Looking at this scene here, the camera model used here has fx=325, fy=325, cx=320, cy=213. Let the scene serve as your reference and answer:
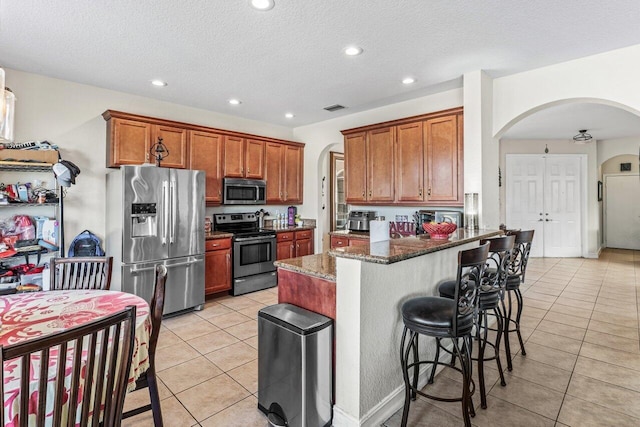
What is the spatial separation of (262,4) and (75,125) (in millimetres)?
2961

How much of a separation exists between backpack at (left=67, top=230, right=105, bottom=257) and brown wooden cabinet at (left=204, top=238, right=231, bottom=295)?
123 cm

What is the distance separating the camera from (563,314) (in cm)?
389

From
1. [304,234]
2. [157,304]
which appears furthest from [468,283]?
[304,234]

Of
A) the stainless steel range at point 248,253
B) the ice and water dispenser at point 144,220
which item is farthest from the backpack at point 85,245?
the stainless steel range at point 248,253

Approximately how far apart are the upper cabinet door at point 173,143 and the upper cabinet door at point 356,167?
7.75 ft

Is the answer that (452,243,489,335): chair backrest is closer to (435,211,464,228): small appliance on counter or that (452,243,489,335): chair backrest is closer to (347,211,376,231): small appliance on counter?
(435,211,464,228): small appliance on counter

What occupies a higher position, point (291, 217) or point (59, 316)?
point (291, 217)

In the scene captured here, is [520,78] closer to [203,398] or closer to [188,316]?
[203,398]

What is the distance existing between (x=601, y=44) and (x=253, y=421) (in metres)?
4.09

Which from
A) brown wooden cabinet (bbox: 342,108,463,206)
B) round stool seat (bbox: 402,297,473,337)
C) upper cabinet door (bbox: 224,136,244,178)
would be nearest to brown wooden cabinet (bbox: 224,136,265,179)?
upper cabinet door (bbox: 224,136,244,178)

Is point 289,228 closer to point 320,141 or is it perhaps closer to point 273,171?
point 273,171

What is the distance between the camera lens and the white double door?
293 inches

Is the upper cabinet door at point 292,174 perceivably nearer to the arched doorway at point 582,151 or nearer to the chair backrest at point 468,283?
the chair backrest at point 468,283

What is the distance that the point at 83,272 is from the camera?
94.0 inches
